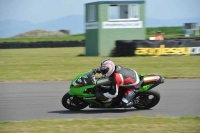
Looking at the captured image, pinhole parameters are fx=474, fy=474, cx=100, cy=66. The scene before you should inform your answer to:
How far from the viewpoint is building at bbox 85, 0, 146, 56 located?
27.1m

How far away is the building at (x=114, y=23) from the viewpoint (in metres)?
27.1

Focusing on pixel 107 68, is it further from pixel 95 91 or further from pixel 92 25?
pixel 92 25

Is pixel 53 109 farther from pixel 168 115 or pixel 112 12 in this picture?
pixel 112 12

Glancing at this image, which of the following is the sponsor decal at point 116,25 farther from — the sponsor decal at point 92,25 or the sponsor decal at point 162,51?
the sponsor decal at point 162,51

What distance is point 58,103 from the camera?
420 inches

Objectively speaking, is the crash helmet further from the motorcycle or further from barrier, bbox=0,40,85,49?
barrier, bbox=0,40,85,49

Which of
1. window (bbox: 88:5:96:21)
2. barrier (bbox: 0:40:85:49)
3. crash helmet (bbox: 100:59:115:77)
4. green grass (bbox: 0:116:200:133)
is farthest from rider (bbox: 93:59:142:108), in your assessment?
barrier (bbox: 0:40:85:49)

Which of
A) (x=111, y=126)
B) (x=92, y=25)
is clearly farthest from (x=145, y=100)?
(x=92, y=25)

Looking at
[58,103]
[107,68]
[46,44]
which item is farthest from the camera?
[46,44]

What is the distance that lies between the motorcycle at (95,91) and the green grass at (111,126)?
1.41 metres

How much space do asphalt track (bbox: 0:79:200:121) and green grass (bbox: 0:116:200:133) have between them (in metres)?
0.93

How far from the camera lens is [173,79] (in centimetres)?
1531

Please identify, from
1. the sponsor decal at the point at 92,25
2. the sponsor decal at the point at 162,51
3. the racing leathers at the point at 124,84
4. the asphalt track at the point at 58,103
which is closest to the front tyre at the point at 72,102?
the asphalt track at the point at 58,103

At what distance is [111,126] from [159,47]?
1678 centimetres
